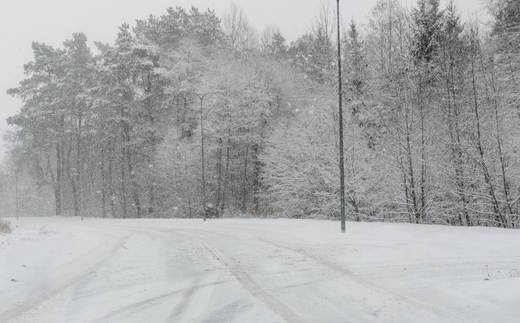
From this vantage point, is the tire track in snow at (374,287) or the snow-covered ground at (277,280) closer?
the tire track in snow at (374,287)

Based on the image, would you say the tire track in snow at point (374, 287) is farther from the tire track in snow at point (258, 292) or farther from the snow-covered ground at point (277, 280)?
the tire track in snow at point (258, 292)

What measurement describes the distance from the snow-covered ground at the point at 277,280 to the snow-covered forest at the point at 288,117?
958cm

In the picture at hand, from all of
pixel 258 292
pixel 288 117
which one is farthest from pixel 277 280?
pixel 288 117

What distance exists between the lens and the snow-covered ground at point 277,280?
7.14m

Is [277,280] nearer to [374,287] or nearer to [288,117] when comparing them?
[374,287]

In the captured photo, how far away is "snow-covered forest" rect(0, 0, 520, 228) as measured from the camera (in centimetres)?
2402

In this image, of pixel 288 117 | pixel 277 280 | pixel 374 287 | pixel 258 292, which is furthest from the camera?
pixel 288 117

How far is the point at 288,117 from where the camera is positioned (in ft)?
147

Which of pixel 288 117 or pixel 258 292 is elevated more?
pixel 288 117

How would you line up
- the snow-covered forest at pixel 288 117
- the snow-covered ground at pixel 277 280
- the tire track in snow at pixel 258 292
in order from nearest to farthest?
the tire track in snow at pixel 258 292, the snow-covered ground at pixel 277 280, the snow-covered forest at pixel 288 117

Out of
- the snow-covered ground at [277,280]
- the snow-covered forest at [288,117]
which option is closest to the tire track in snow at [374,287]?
the snow-covered ground at [277,280]

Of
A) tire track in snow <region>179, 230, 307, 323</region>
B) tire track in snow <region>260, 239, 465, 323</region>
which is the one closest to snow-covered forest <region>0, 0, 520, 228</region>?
tire track in snow <region>260, 239, 465, 323</region>

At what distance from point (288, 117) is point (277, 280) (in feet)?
118

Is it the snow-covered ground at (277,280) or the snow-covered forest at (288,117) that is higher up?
the snow-covered forest at (288,117)
